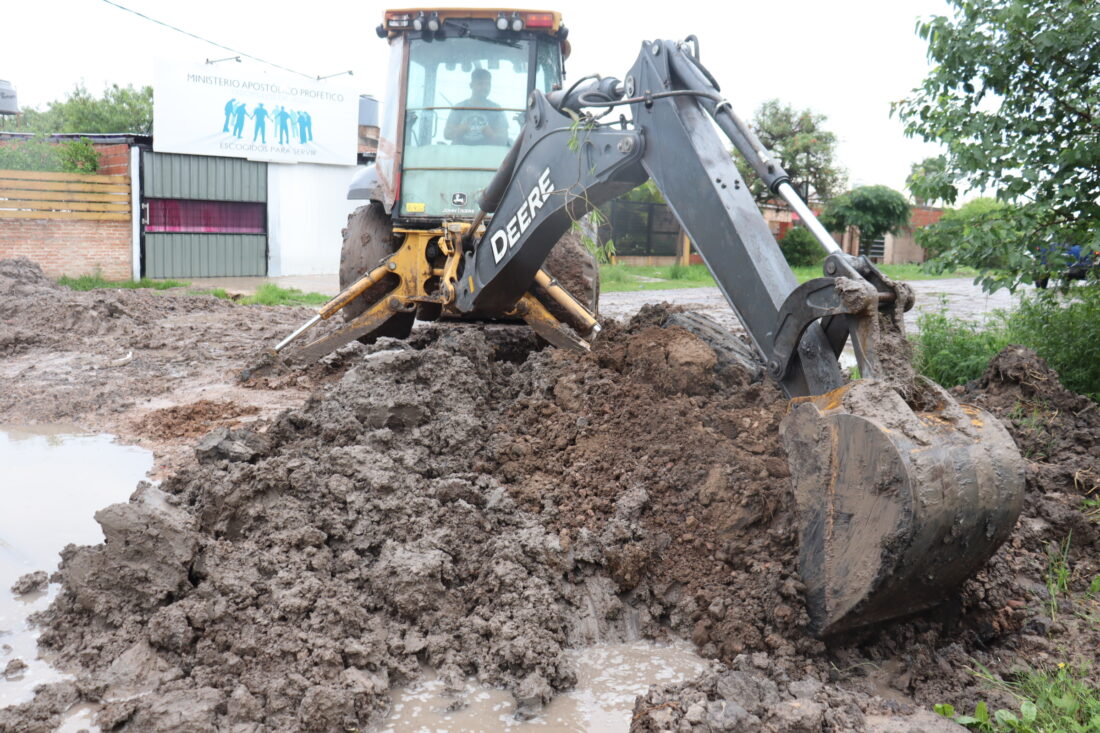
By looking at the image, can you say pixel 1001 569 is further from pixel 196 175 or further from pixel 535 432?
pixel 196 175

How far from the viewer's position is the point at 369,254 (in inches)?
290

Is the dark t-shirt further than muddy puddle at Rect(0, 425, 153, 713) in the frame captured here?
Yes

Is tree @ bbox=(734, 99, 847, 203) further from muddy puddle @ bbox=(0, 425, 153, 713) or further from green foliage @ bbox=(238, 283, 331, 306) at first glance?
muddy puddle @ bbox=(0, 425, 153, 713)

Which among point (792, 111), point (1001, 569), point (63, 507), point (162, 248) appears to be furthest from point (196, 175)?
point (792, 111)

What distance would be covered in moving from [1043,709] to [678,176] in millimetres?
2305

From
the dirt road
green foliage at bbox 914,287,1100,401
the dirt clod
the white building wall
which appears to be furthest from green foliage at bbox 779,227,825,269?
the dirt clod

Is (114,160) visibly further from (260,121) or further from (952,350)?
(952,350)

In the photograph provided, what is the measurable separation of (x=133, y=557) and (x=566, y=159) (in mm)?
2633

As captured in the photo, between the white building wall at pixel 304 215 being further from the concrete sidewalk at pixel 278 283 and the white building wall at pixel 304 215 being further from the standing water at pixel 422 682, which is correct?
the standing water at pixel 422 682

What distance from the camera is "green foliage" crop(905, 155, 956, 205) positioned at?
19.0 feet

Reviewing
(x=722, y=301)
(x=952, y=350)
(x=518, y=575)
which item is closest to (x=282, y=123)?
(x=722, y=301)

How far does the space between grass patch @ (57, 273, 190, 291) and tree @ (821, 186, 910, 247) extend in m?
19.5

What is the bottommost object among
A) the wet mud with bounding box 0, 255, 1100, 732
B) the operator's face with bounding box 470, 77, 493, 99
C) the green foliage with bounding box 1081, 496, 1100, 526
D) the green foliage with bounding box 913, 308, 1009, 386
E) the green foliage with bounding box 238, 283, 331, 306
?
the green foliage with bounding box 238, 283, 331, 306

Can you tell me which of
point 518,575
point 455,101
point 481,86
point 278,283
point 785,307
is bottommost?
point 278,283
